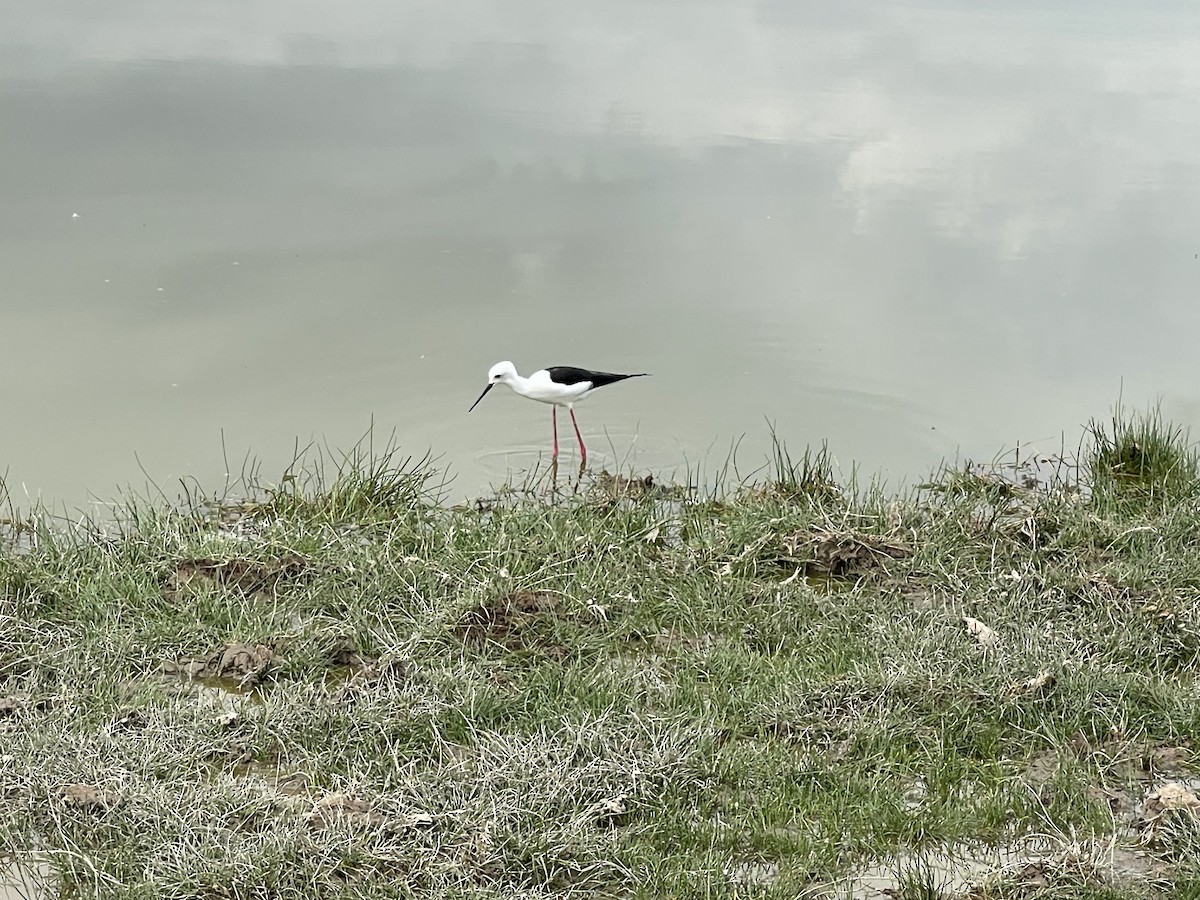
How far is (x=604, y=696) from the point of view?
343 cm

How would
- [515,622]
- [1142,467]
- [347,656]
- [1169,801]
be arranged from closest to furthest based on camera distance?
[1169,801]
[347,656]
[515,622]
[1142,467]

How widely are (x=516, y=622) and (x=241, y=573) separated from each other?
842mm

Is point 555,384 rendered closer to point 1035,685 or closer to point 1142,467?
point 1142,467

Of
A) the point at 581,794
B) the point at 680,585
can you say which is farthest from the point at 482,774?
the point at 680,585

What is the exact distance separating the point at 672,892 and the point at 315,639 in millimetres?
1312

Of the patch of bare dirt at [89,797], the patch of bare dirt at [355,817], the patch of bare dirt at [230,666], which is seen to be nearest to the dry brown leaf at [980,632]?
the patch of bare dirt at [355,817]

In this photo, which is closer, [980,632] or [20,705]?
[20,705]

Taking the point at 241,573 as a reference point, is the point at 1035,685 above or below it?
below

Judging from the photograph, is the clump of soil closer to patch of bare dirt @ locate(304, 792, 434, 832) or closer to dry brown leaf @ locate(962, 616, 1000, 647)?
patch of bare dirt @ locate(304, 792, 434, 832)

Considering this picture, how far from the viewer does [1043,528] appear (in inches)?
176

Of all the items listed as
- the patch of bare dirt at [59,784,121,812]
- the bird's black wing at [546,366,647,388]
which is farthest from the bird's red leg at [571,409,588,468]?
the patch of bare dirt at [59,784,121,812]

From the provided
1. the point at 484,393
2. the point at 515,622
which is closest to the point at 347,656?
the point at 515,622

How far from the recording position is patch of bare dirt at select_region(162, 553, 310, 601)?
3.93 meters

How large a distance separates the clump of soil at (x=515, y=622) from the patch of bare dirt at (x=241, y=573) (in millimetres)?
589
